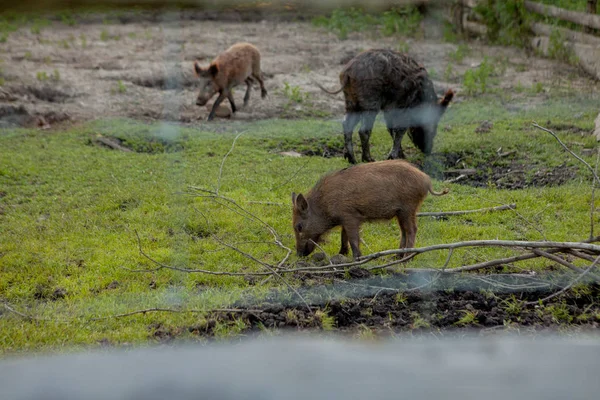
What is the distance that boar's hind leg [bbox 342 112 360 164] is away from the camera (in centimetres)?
603

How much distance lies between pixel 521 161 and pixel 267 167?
6.69 feet

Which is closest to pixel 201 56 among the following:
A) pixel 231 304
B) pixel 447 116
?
pixel 447 116

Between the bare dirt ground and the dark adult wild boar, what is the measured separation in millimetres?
1296

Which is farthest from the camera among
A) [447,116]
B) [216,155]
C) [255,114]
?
[255,114]

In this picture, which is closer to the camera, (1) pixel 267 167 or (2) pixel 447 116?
(1) pixel 267 167

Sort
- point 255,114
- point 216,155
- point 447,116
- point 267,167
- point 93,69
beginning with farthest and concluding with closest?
1. point 93,69
2. point 255,114
3. point 447,116
4. point 216,155
5. point 267,167

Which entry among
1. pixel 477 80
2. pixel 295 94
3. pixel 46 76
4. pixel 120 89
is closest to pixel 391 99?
pixel 295 94

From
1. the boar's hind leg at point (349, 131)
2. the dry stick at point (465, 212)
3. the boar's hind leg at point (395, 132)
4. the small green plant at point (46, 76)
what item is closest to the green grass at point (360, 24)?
the boar's hind leg at point (395, 132)

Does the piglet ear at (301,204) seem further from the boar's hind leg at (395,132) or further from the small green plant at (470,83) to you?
the small green plant at (470,83)

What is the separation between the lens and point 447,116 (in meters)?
7.48

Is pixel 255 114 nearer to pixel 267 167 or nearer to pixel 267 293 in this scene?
pixel 267 167

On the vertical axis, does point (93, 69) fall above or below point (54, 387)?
below

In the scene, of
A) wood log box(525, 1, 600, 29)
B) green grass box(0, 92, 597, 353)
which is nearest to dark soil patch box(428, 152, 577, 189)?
green grass box(0, 92, 597, 353)

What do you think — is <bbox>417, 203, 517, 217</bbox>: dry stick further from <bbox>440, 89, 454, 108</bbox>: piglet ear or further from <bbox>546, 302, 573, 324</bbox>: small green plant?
<bbox>440, 89, 454, 108</bbox>: piglet ear
